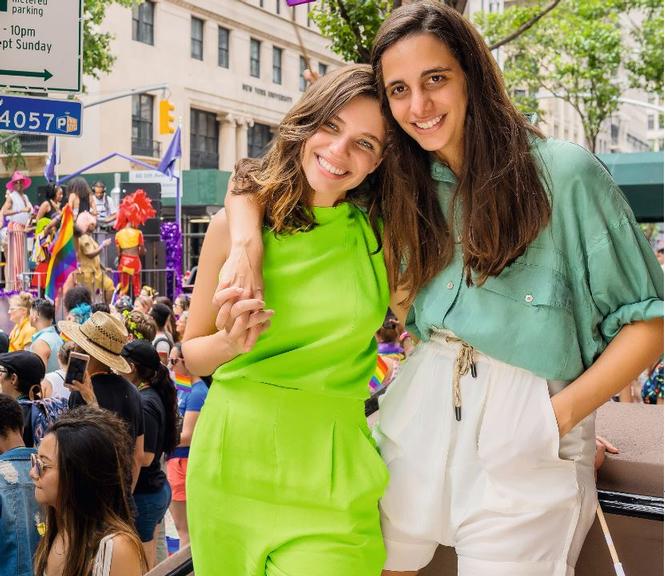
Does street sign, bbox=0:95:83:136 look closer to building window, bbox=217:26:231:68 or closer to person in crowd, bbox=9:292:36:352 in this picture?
person in crowd, bbox=9:292:36:352

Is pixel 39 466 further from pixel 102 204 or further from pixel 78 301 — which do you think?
pixel 102 204

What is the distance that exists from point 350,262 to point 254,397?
1.34ft

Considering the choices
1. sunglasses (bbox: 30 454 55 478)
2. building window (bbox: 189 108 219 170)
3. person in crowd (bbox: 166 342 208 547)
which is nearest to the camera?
sunglasses (bbox: 30 454 55 478)

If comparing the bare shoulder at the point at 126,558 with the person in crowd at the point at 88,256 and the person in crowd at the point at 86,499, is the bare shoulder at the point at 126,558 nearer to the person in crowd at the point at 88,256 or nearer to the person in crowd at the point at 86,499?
the person in crowd at the point at 86,499

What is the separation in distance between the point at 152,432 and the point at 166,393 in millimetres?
408

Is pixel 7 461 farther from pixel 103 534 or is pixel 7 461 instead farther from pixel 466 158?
pixel 466 158

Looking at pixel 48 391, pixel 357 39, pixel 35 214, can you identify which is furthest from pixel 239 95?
pixel 48 391

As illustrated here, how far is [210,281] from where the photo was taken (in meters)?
2.03

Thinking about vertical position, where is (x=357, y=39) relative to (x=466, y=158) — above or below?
above

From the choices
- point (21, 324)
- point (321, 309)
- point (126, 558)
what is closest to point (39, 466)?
point (126, 558)

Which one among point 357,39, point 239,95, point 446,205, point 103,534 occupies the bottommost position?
point 103,534

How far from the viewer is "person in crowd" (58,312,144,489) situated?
4867mm

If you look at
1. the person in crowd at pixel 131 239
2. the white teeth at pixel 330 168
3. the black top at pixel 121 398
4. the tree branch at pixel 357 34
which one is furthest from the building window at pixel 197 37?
the white teeth at pixel 330 168

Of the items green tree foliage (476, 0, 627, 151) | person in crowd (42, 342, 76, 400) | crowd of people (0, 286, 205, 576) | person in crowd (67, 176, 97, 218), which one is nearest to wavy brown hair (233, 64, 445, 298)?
crowd of people (0, 286, 205, 576)
